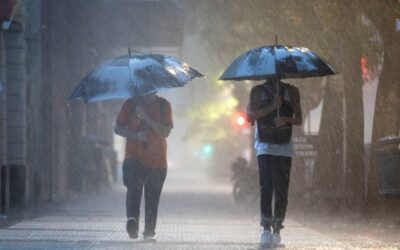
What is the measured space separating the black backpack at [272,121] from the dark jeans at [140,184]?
46.0 inches

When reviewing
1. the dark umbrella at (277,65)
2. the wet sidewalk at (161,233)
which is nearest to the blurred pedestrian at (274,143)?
the dark umbrella at (277,65)

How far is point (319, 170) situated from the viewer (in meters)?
21.0

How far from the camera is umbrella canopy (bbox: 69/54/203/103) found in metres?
10.4

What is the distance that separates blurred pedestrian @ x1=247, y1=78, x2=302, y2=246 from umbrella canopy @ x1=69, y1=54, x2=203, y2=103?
88 cm

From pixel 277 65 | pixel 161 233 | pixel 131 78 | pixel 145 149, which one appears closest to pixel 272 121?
pixel 277 65

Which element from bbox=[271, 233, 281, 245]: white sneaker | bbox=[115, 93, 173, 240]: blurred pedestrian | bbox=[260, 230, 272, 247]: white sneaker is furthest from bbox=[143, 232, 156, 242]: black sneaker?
bbox=[271, 233, 281, 245]: white sneaker

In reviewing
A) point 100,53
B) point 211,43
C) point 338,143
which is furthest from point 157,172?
point 100,53

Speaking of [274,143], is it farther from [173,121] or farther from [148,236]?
[148,236]

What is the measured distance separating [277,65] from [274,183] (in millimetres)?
1265

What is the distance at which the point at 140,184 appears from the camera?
424 inches

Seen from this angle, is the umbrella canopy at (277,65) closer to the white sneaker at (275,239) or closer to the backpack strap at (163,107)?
the backpack strap at (163,107)

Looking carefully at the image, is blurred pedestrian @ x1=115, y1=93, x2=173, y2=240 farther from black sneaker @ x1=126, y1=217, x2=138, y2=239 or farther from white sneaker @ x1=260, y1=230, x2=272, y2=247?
white sneaker @ x1=260, y1=230, x2=272, y2=247

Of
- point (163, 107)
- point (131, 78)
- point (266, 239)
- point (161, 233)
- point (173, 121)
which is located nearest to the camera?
point (131, 78)

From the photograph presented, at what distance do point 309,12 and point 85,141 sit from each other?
879cm
